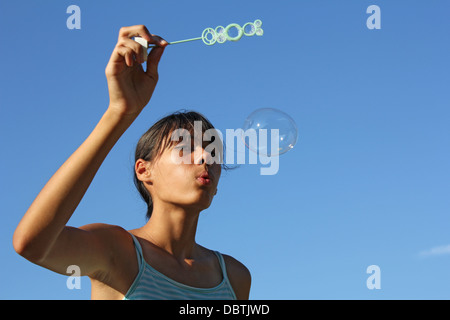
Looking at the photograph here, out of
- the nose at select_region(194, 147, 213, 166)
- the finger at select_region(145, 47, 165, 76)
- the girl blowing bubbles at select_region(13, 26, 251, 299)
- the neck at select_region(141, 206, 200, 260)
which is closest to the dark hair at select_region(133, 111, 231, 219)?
Answer: the girl blowing bubbles at select_region(13, 26, 251, 299)

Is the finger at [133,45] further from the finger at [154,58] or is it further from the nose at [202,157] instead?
the nose at [202,157]

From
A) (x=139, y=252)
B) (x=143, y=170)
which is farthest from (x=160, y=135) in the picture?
(x=139, y=252)

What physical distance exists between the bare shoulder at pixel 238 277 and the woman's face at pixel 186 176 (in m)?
0.55

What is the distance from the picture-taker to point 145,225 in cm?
351

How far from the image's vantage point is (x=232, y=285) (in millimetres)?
3598

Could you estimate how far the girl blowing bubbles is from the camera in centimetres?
230

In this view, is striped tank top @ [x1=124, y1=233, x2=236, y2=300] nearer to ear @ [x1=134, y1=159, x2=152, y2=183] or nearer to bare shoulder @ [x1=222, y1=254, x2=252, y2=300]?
bare shoulder @ [x1=222, y1=254, x2=252, y2=300]

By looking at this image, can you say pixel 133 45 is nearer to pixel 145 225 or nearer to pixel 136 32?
pixel 136 32

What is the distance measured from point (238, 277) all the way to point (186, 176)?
826mm

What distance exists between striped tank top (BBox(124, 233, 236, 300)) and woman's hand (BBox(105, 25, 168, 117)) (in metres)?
0.90
